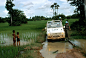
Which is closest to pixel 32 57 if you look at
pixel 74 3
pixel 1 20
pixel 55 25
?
pixel 55 25

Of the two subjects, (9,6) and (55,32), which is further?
(9,6)

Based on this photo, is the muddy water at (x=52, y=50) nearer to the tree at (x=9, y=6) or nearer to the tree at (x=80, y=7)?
the tree at (x=80, y=7)

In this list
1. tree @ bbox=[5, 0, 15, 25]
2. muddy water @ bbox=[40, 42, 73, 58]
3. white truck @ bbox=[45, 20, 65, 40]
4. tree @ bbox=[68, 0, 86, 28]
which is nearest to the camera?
muddy water @ bbox=[40, 42, 73, 58]

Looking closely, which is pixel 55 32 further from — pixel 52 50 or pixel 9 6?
pixel 9 6

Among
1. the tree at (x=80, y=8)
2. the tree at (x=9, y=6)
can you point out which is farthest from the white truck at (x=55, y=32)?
the tree at (x=9, y=6)

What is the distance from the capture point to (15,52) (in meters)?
6.47

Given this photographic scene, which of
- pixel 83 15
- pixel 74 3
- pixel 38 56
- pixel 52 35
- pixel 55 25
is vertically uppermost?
pixel 74 3

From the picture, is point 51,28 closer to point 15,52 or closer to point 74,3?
point 15,52

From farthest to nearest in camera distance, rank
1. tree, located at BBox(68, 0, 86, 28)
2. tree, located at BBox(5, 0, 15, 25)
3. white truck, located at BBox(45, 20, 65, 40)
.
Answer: tree, located at BBox(5, 0, 15, 25) < tree, located at BBox(68, 0, 86, 28) < white truck, located at BBox(45, 20, 65, 40)

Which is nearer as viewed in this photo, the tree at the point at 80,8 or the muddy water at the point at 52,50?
the muddy water at the point at 52,50

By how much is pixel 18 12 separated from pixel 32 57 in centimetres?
4084

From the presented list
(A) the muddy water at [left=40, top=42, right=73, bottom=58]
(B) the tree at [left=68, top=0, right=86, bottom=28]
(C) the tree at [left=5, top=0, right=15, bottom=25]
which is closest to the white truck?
(A) the muddy water at [left=40, top=42, right=73, bottom=58]

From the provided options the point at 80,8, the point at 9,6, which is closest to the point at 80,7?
the point at 80,8

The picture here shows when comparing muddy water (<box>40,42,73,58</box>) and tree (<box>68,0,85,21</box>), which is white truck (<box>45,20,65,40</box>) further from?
tree (<box>68,0,85,21</box>)
